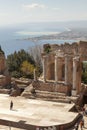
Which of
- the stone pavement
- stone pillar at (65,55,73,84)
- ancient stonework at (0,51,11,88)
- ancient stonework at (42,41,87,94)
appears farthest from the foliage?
the stone pavement

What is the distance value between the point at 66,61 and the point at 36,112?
8764mm

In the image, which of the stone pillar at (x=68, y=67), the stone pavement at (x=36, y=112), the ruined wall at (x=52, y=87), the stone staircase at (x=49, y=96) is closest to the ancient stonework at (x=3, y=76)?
the ruined wall at (x=52, y=87)

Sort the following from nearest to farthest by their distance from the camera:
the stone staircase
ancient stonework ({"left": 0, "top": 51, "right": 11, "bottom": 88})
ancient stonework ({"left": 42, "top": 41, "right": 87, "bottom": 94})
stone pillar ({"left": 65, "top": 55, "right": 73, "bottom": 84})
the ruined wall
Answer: the stone staircase, ancient stonework ({"left": 42, "top": 41, "right": 87, "bottom": 94}), the ruined wall, stone pillar ({"left": 65, "top": 55, "right": 73, "bottom": 84}), ancient stonework ({"left": 0, "top": 51, "right": 11, "bottom": 88})

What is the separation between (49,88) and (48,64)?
6.28 meters

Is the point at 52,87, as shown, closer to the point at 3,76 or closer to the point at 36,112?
the point at 3,76

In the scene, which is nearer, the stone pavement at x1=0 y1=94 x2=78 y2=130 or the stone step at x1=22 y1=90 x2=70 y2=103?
the stone pavement at x1=0 y1=94 x2=78 y2=130

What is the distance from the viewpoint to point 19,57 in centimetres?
5294

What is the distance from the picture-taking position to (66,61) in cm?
3231

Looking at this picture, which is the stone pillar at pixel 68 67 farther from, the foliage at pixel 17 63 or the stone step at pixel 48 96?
the foliage at pixel 17 63

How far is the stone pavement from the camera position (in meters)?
23.3

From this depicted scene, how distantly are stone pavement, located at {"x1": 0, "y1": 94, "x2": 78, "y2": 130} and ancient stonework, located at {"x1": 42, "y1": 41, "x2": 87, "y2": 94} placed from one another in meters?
4.68

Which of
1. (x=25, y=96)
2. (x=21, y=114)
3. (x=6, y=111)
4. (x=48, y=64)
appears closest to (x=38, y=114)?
(x=21, y=114)

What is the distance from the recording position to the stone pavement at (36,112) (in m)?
23.3

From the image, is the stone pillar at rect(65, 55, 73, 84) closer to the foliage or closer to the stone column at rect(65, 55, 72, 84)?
the stone column at rect(65, 55, 72, 84)
